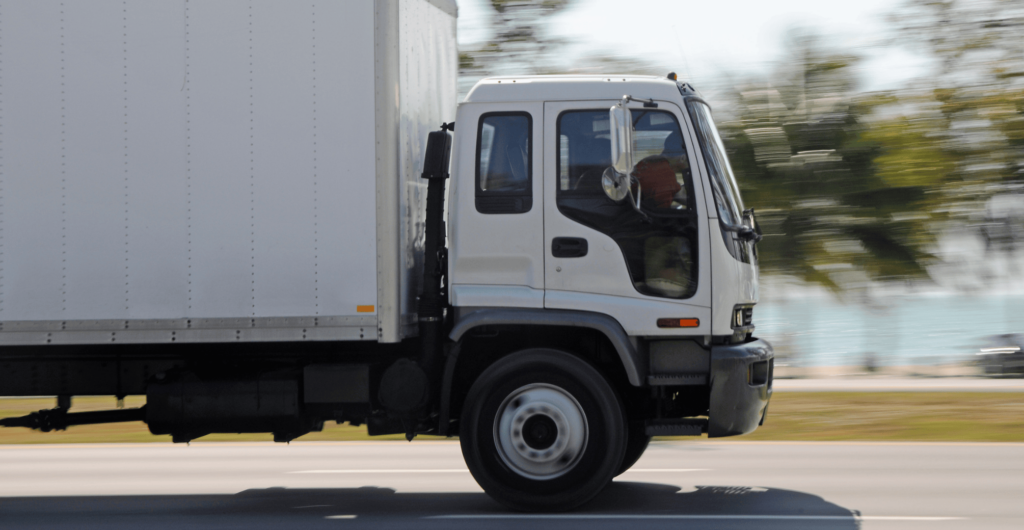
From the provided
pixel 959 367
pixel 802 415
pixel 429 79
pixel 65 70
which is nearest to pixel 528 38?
pixel 802 415

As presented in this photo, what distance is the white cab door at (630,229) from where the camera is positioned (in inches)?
237

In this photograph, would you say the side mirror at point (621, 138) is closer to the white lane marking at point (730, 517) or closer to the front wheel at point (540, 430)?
the front wheel at point (540, 430)

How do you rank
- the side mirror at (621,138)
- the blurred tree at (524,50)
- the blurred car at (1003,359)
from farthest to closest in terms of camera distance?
the blurred car at (1003,359), the blurred tree at (524,50), the side mirror at (621,138)

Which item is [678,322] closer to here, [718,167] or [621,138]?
[718,167]

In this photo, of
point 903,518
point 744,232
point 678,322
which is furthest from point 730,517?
point 744,232

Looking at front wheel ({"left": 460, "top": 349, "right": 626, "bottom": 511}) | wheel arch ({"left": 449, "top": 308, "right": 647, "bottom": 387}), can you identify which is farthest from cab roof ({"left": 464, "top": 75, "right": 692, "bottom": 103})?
front wheel ({"left": 460, "top": 349, "right": 626, "bottom": 511})

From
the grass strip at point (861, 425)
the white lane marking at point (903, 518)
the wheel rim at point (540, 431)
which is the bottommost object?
the grass strip at point (861, 425)

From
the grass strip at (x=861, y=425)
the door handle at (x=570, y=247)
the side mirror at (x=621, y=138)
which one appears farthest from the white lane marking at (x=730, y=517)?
the grass strip at (x=861, y=425)

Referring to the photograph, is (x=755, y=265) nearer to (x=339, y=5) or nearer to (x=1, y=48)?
(x=339, y=5)

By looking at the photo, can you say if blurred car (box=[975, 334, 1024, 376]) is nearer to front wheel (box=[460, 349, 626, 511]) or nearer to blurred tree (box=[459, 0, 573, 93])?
blurred tree (box=[459, 0, 573, 93])

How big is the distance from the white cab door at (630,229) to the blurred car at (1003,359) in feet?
96.4

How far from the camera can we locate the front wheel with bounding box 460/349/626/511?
6035 millimetres

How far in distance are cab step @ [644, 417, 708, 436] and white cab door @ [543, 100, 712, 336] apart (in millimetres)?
560

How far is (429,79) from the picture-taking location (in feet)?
22.6
